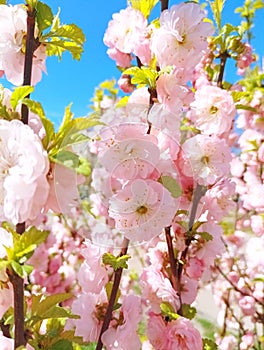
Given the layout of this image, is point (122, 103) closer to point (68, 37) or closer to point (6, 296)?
point (68, 37)

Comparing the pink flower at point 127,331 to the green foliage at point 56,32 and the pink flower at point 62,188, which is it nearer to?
the pink flower at point 62,188

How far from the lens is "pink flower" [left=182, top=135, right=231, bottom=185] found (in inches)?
45.2

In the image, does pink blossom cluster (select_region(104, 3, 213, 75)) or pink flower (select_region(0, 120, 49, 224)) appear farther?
pink blossom cluster (select_region(104, 3, 213, 75))

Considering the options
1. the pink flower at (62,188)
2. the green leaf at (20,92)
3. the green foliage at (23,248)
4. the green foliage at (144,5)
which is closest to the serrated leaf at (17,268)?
the green foliage at (23,248)

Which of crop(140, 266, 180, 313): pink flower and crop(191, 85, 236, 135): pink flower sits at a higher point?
crop(191, 85, 236, 135): pink flower

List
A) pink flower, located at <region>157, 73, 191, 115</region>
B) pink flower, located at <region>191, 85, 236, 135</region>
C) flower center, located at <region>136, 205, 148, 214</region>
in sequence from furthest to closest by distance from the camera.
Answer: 1. pink flower, located at <region>191, 85, 236, 135</region>
2. pink flower, located at <region>157, 73, 191, 115</region>
3. flower center, located at <region>136, 205, 148, 214</region>


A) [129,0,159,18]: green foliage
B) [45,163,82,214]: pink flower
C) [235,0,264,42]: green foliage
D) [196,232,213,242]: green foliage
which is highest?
[235,0,264,42]: green foliage

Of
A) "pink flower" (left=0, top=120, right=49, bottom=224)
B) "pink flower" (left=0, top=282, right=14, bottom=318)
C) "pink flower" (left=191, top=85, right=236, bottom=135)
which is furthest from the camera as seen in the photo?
"pink flower" (left=191, top=85, right=236, bottom=135)

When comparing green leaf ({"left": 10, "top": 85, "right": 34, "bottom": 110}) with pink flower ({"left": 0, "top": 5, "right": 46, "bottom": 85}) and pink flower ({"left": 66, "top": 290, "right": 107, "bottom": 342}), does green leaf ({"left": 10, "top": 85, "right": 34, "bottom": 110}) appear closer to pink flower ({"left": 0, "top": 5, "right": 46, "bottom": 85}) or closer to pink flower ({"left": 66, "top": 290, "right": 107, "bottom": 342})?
pink flower ({"left": 0, "top": 5, "right": 46, "bottom": 85})

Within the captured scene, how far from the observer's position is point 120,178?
2.99ft

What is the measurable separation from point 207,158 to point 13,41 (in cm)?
52

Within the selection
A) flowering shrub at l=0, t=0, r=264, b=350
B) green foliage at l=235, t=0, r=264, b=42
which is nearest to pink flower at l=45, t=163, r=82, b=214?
flowering shrub at l=0, t=0, r=264, b=350

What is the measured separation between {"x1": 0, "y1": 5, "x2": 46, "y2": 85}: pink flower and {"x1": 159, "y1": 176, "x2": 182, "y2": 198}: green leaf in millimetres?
328

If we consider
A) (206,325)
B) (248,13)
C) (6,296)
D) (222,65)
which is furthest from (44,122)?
(206,325)
